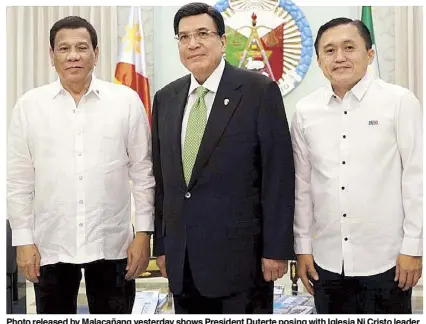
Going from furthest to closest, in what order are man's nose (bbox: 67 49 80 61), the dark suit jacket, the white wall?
the white wall < man's nose (bbox: 67 49 80 61) < the dark suit jacket

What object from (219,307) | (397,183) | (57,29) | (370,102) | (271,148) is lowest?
(219,307)

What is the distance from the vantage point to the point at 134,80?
347 cm

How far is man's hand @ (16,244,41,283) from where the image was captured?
1.81 meters

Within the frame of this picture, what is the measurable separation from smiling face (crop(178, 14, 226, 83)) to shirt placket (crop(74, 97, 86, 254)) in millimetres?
408

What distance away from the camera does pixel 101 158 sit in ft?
5.82

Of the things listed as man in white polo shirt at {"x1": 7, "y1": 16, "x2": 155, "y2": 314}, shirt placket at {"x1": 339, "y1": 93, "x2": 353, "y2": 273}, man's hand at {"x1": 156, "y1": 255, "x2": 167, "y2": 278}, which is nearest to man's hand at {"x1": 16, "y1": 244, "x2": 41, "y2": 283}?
man in white polo shirt at {"x1": 7, "y1": 16, "x2": 155, "y2": 314}

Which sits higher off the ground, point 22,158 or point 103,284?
point 22,158

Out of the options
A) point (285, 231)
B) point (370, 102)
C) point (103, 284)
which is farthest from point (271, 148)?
point (103, 284)

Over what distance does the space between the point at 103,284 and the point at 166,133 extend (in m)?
0.54

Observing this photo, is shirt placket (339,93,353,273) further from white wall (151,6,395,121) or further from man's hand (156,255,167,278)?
white wall (151,6,395,121)

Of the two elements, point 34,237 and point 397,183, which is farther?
point 34,237

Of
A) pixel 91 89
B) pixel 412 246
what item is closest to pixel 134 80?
pixel 91 89

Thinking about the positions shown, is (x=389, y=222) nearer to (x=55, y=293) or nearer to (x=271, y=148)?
(x=271, y=148)

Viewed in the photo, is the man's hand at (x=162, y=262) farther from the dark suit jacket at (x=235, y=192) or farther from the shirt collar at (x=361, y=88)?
the shirt collar at (x=361, y=88)
